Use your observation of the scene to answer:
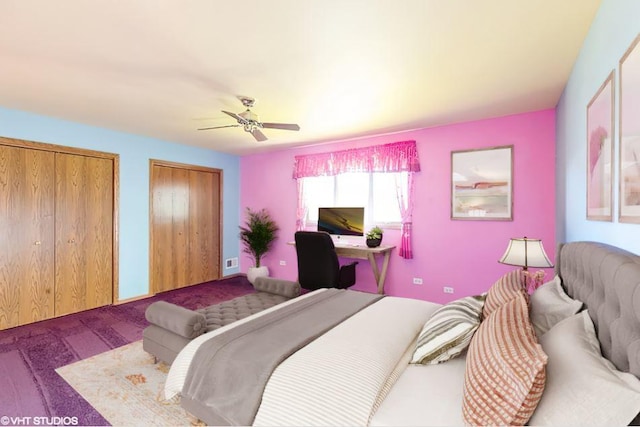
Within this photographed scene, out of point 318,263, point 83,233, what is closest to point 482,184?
point 318,263

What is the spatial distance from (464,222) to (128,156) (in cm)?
467

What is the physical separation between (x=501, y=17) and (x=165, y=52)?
2.16m

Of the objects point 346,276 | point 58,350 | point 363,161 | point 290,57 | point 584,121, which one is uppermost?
point 290,57

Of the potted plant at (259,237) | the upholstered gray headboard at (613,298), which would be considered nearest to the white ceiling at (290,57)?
the upholstered gray headboard at (613,298)

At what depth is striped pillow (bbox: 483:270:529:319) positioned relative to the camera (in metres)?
1.51

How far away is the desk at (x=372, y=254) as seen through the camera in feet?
12.7

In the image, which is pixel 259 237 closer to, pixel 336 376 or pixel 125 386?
pixel 125 386

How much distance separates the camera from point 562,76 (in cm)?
239

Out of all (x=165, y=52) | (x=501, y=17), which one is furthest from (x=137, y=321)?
(x=501, y=17)

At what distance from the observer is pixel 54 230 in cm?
352

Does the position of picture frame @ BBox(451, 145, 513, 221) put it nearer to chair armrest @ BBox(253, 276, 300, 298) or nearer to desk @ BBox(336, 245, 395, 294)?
desk @ BBox(336, 245, 395, 294)

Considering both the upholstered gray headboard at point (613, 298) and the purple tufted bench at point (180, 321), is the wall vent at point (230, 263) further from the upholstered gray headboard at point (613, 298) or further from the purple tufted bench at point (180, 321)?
the upholstered gray headboard at point (613, 298)

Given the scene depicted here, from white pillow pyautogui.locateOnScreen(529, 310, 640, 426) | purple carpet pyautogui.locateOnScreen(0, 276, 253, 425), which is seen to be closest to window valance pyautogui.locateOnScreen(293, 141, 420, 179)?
purple carpet pyautogui.locateOnScreen(0, 276, 253, 425)

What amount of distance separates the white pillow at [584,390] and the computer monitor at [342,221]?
3164 mm
